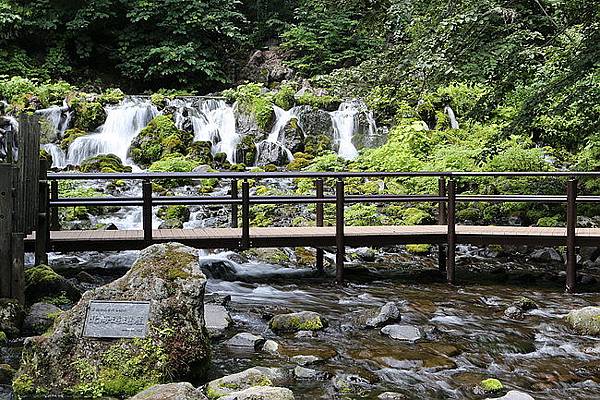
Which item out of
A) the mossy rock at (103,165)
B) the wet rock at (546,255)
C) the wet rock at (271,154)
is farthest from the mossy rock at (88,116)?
the wet rock at (546,255)

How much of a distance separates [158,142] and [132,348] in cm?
1382

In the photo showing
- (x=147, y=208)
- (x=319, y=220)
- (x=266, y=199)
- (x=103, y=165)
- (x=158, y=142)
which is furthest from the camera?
(x=158, y=142)

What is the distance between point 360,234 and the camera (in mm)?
9508

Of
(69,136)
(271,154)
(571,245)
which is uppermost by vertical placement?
(69,136)

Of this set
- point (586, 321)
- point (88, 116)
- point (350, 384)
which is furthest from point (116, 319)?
point (88, 116)

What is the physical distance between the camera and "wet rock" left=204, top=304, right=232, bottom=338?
6734mm

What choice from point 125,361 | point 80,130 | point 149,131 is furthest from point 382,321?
point 80,130

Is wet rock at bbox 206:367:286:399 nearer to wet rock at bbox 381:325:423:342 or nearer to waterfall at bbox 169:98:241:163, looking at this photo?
wet rock at bbox 381:325:423:342

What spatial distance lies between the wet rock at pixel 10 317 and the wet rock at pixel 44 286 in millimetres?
876

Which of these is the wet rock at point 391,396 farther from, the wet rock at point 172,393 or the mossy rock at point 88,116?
the mossy rock at point 88,116

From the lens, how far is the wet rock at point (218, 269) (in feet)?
32.5

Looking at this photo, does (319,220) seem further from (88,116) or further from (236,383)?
(88,116)

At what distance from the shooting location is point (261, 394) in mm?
4242

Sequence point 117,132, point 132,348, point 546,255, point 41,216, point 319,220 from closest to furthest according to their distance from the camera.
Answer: point 132,348 < point 41,216 < point 319,220 < point 546,255 < point 117,132
